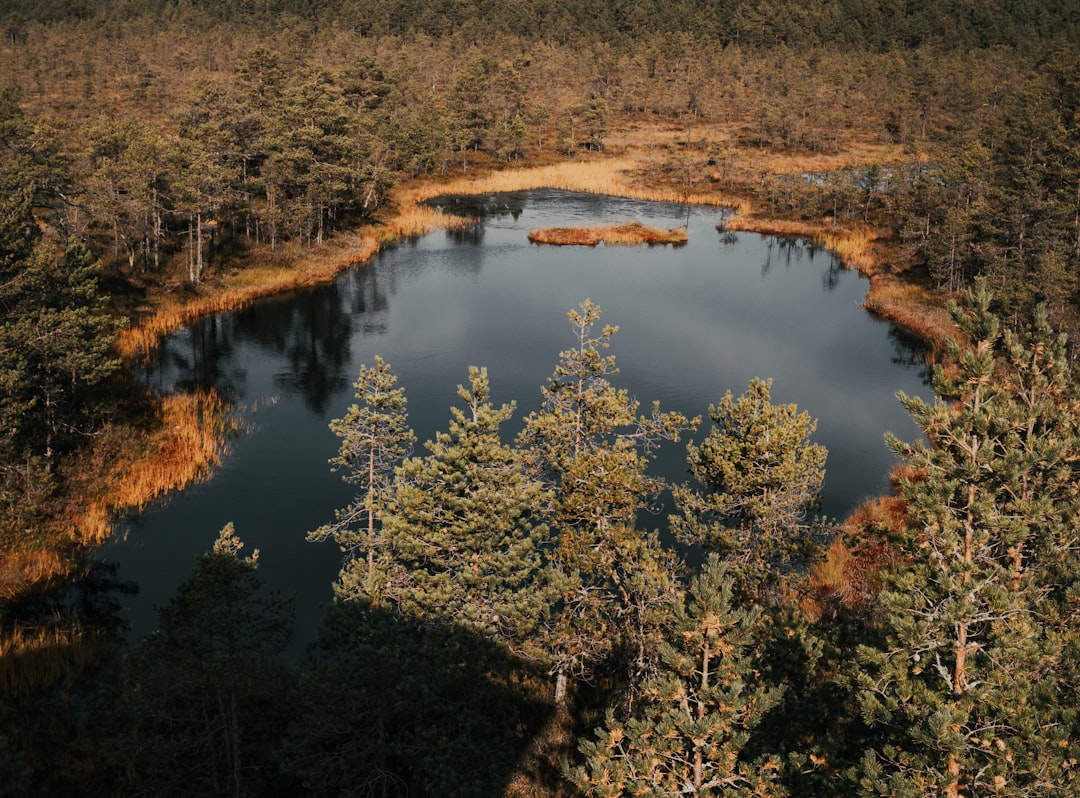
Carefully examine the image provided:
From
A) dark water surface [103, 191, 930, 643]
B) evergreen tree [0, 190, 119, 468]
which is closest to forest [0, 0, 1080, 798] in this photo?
evergreen tree [0, 190, 119, 468]

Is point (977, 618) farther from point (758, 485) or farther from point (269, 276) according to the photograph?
point (269, 276)

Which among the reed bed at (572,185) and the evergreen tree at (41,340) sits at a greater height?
the reed bed at (572,185)

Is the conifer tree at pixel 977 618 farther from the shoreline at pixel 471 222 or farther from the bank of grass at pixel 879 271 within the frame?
the shoreline at pixel 471 222

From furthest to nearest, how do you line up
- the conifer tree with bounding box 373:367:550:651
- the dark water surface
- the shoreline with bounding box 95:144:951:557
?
1. the shoreline with bounding box 95:144:951:557
2. the dark water surface
3. the conifer tree with bounding box 373:367:550:651

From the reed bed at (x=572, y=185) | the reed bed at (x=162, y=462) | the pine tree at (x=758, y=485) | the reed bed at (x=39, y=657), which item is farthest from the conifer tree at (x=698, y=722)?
the reed bed at (x=572, y=185)

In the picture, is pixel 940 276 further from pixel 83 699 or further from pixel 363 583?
pixel 83 699

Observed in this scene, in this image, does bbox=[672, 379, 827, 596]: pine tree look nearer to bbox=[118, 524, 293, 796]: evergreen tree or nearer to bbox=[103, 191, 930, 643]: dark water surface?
bbox=[103, 191, 930, 643]: dark water surface

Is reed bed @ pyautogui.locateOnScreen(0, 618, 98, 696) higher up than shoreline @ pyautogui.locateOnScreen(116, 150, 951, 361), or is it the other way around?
shoreline @ pyautogui.locateOnScreen(116, 150, 951, 361)
